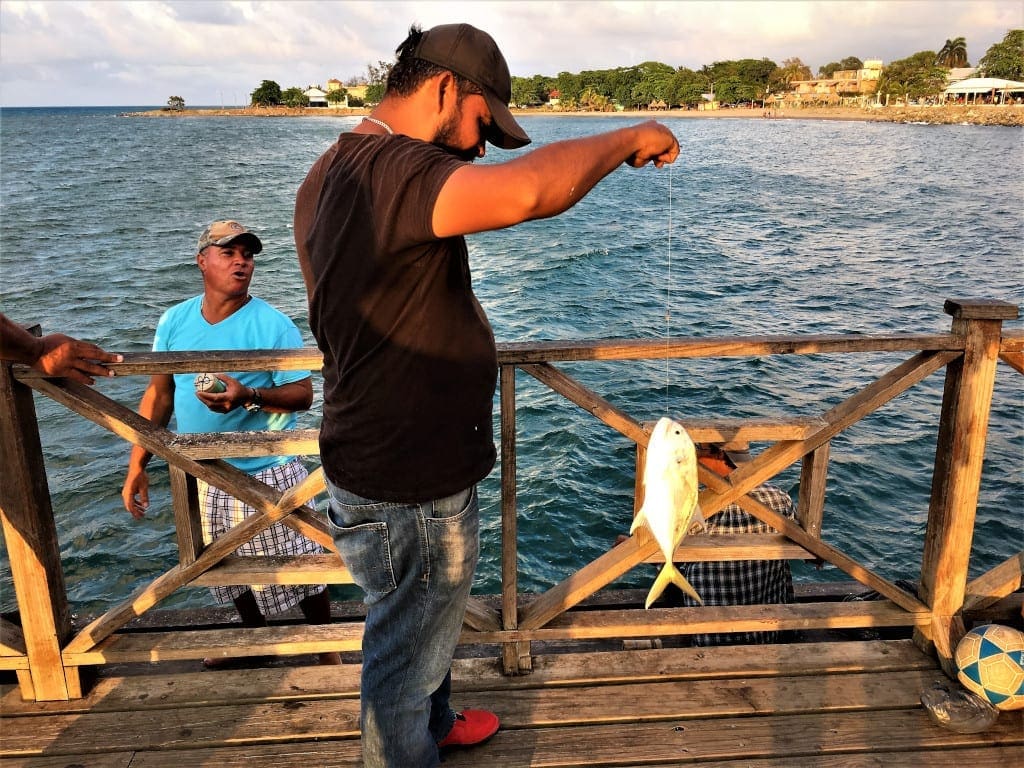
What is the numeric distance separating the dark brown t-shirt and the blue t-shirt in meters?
1.58

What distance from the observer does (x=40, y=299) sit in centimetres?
1805

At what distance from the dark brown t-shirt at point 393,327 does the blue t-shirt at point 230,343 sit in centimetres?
158

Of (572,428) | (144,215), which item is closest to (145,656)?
(572,428)

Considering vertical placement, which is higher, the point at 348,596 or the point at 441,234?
the point at 441,234

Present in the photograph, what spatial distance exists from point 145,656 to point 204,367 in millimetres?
1324

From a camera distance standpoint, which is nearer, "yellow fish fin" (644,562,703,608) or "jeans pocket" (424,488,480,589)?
"jeans pocket" (424,488,480,589)

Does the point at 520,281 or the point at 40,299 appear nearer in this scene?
the point at 40,299

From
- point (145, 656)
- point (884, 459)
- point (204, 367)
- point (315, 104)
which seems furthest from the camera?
point (315, 104)

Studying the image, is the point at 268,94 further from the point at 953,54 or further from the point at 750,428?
the point at 750,428

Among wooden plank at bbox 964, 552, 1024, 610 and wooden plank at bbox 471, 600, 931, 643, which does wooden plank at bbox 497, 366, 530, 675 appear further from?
wooden plank at bbox 964, 552, 1024, 610

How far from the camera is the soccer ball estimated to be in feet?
10.1

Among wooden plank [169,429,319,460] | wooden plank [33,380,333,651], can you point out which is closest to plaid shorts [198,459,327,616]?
wooden plank [33,380,333,651]

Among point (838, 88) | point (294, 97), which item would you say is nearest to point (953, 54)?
point (838, 88)

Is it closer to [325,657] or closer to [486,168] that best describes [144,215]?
[325,657]
